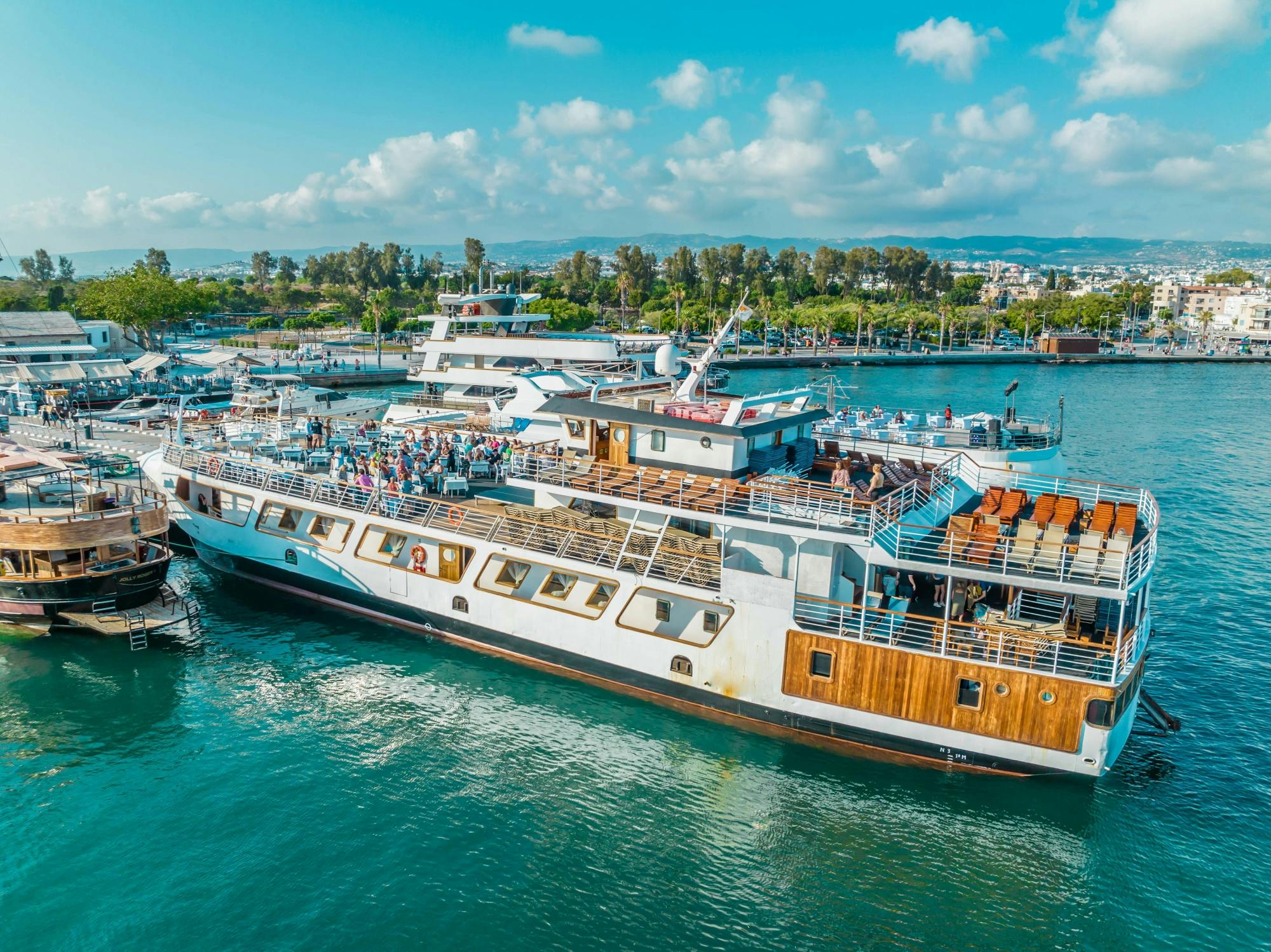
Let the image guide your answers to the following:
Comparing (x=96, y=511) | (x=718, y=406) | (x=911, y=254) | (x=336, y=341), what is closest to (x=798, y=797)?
(x=718, y=406)

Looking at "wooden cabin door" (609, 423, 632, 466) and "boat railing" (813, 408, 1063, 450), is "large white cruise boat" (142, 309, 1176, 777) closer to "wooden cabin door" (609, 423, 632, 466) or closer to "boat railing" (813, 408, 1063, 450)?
"wooden cabin door" (609, 423, 632, 466)

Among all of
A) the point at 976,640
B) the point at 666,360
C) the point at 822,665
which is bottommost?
the point at 822,665

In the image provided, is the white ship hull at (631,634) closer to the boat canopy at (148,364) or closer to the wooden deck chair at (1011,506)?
the wooden deck chair at (1011,506)

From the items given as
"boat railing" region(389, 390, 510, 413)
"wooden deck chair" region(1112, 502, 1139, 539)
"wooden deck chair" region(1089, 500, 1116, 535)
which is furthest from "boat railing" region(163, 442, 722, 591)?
"boat railing" region(389, 390, 510, 413)

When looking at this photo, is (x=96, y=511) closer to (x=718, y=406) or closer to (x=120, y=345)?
(x=718, y=406)

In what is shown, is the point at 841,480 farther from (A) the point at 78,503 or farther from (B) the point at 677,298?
(B) the point at 677,298

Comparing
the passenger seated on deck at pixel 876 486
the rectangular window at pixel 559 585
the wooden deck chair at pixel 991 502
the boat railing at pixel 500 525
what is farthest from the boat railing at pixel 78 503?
the wooden deck chair at pixel 991 502

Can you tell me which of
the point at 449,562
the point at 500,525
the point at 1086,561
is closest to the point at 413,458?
the point at 449,562
